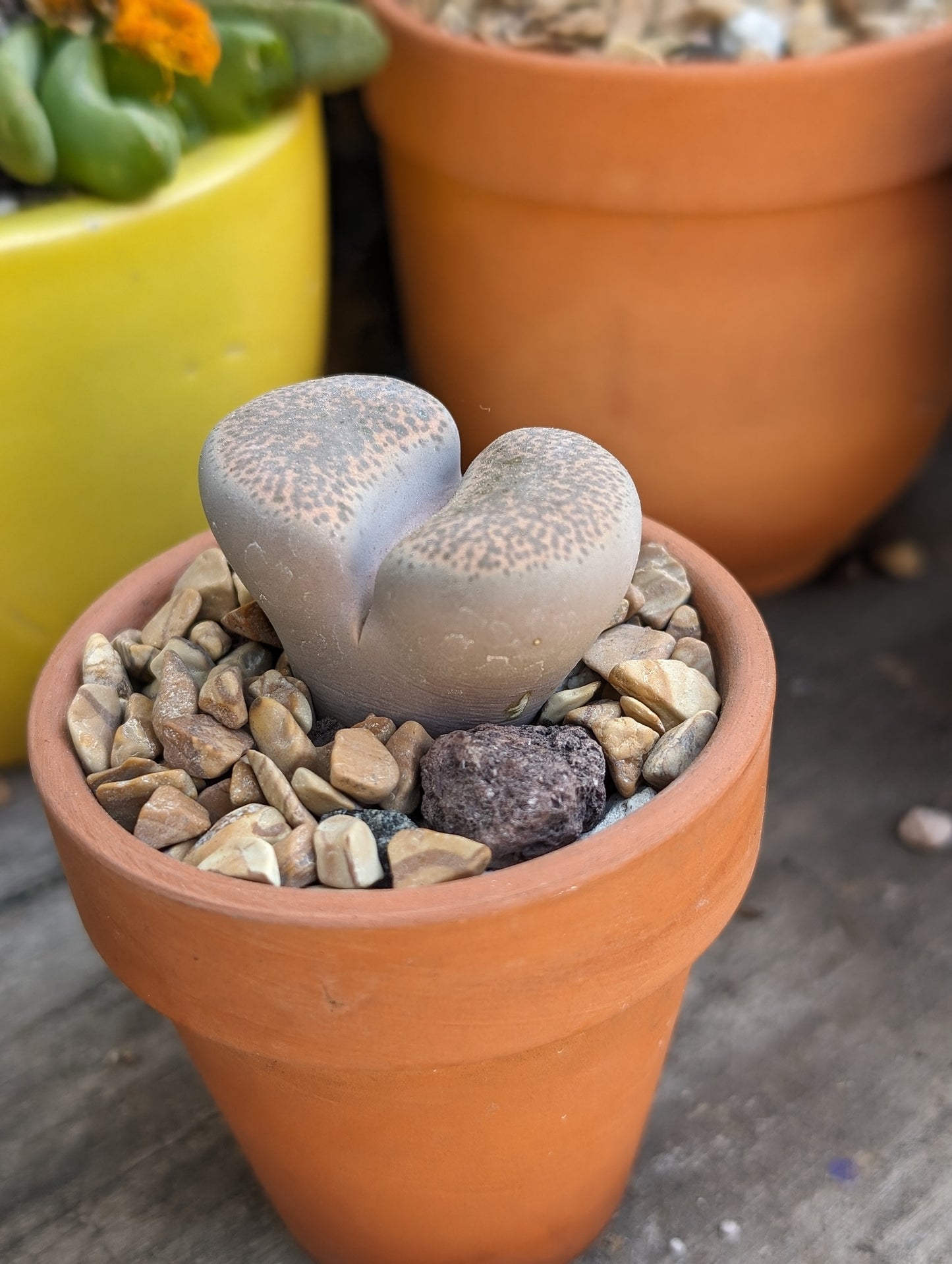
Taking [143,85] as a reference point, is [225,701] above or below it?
below

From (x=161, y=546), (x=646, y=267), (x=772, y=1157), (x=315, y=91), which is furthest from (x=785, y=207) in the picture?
(x=772, y=1157)

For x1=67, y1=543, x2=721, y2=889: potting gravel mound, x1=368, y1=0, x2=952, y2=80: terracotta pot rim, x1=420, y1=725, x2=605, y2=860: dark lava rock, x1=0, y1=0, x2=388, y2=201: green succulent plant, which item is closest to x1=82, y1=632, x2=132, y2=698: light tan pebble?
x1=67, y1=543, x2=721, y2=889: potting gravel mound

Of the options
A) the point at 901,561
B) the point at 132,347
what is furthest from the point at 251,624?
the point at 901,561

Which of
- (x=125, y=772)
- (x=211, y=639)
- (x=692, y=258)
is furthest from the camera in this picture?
(x=692, y=258)

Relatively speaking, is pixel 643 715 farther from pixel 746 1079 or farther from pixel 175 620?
pixel 746 1079

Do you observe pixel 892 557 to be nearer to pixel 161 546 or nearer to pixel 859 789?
pixel 859 789

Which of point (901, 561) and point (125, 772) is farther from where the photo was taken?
point (901, 561)

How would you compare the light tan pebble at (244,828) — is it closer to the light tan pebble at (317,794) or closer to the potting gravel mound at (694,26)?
the light tan pebble at (317,794)

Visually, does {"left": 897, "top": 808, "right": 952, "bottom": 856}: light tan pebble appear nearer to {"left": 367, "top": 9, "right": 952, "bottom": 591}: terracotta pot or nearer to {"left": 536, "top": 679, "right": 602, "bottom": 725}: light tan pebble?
{"left": 367, "top": 9, "right": 952, "bottom": 591}: terracotta pot
